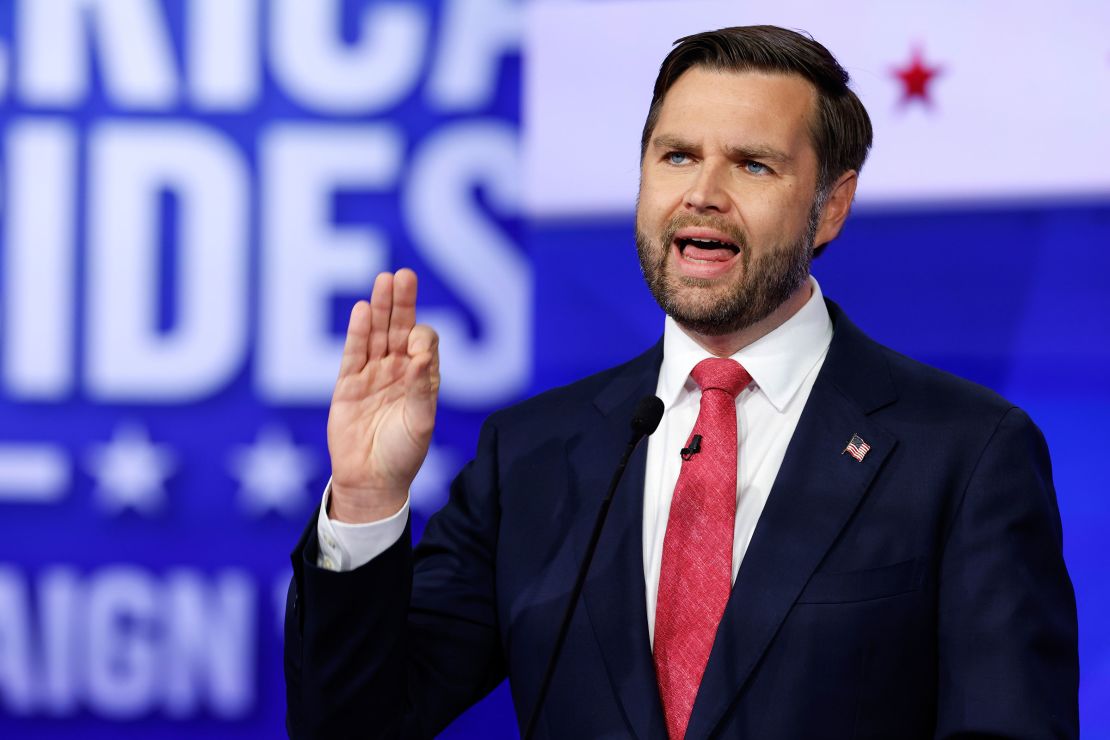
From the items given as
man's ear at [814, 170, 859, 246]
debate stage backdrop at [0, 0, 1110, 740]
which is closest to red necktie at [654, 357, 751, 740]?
man's ear at [814, 170, 859, 246]

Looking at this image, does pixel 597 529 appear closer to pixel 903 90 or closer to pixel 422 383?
pixel 422 383

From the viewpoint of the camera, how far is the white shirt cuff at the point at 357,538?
164cm

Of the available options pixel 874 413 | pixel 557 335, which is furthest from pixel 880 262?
pixel 874 413

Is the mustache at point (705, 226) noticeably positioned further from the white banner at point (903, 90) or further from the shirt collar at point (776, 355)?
the white banner at point (903, 90)

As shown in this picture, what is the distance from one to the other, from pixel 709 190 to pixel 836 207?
0.30m

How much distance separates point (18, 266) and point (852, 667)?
1.96 metres

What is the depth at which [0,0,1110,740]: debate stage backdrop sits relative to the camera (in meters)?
2.75

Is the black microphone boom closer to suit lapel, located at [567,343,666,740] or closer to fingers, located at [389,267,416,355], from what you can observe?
suit lapel, located at [567,343,666,740]

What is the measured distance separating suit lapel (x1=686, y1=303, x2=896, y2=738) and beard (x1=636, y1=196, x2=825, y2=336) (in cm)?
12

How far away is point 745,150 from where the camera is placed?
6.03ft

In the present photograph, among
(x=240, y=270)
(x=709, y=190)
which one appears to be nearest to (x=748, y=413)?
(x=709, y=190)

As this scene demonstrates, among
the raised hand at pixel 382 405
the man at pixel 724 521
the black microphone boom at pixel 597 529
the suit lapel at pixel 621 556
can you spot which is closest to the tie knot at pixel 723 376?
the man at pixel 724 521

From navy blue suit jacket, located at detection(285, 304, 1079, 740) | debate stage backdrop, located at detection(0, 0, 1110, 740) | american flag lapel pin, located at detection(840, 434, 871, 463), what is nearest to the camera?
navy blue suit jacket, located at detection(285, 304, 1079, 740)

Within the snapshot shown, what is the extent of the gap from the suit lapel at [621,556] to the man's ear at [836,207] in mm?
315
